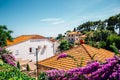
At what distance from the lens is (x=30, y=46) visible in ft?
120

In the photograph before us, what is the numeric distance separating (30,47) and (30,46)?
0.73ft

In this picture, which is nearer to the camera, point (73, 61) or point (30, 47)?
point (73, 61)

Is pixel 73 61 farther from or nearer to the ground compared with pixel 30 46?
farther from the ground

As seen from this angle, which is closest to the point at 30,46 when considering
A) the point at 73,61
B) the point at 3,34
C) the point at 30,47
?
the point at 30,47

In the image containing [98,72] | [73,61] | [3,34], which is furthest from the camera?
[3,34]

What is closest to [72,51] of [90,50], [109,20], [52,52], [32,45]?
[90,50]

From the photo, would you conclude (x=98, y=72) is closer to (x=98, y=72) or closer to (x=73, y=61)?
(x=98, y=72)

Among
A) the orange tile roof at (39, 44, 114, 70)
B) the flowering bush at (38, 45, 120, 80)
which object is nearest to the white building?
the orange tile roof at (39, 44, 114, 70)

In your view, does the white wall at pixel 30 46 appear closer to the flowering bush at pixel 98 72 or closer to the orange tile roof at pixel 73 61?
the orange tile roof at pixel 73 61

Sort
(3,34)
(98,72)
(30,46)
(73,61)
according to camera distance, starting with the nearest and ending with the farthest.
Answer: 1. (98,72)
2. (73,61)
3. (3,34)
4. (30,46)

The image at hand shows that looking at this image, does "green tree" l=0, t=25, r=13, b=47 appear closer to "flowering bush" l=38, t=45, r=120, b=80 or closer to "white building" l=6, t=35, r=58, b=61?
"white building" l=6, t=35, r=58, b=61

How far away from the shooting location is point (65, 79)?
14.6ft

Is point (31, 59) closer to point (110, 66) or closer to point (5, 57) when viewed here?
point (5, 57)

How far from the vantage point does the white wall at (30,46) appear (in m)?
34.2
